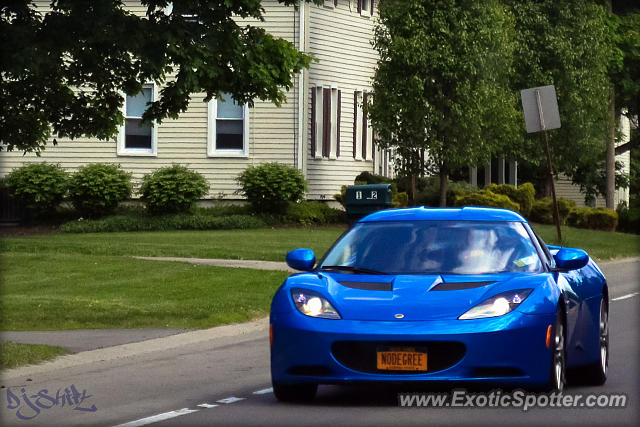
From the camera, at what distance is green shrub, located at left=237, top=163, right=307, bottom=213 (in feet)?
120

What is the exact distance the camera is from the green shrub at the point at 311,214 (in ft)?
121

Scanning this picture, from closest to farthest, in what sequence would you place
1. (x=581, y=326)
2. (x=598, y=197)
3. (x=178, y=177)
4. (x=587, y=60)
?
1. (x=581, y=326)
2. (x=178, y=177)
3. (x=587, y=60)
4. (x=598, y=197)

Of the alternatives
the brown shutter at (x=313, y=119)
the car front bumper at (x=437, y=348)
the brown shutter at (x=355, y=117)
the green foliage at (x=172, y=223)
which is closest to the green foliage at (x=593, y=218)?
the brown shutter at (x=355, y=117)

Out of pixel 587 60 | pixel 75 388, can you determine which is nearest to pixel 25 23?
pixel 75 388

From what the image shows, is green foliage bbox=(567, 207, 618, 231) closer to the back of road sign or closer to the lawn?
the lawn

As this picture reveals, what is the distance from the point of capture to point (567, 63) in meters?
46.7

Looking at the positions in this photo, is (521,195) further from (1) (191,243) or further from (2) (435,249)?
(2) (435,249)

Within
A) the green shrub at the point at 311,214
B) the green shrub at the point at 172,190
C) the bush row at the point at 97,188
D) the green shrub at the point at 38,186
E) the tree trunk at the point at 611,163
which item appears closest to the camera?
the green shrub at the point at 172,190

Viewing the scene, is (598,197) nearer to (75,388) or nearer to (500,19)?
(500,19)

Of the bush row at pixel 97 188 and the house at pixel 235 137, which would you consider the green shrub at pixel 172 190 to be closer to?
the bush row at pixel 97 188

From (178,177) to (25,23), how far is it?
22.2 meters

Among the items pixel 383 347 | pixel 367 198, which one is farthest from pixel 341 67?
pixel 383 347

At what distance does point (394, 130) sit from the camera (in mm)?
37969

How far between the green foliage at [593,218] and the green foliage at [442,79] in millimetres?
8035
